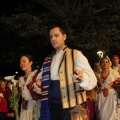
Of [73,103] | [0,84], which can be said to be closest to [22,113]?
[73,103]

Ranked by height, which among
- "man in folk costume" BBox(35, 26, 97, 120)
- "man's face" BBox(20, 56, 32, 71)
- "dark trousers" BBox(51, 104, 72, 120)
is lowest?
"dark trousers" BBox(51, 104, 72, 120)

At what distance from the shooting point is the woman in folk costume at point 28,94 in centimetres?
549

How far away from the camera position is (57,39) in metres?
3.94

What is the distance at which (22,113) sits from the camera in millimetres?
5660

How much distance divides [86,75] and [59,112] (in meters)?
0.53

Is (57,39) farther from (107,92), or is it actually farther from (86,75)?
(107,92)

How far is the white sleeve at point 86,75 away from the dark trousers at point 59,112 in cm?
36

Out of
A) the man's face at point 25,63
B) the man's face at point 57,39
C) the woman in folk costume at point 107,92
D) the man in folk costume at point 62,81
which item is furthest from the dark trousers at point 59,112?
the woman in folk costume at point 107,92

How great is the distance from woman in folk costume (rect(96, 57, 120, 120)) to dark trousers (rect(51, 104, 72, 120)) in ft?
11.9

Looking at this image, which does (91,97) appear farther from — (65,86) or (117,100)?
(65,86)

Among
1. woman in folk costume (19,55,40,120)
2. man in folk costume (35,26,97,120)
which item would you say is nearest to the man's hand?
man in folk costume (35,26,97,120)

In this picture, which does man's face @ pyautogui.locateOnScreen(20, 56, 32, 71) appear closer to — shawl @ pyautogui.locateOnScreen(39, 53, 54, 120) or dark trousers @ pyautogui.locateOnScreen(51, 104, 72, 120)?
shawl @ pyautogui.locateOnScreen(39, 53, 54, 120)

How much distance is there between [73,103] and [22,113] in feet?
7.04

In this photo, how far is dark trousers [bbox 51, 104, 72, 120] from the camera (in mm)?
3752
